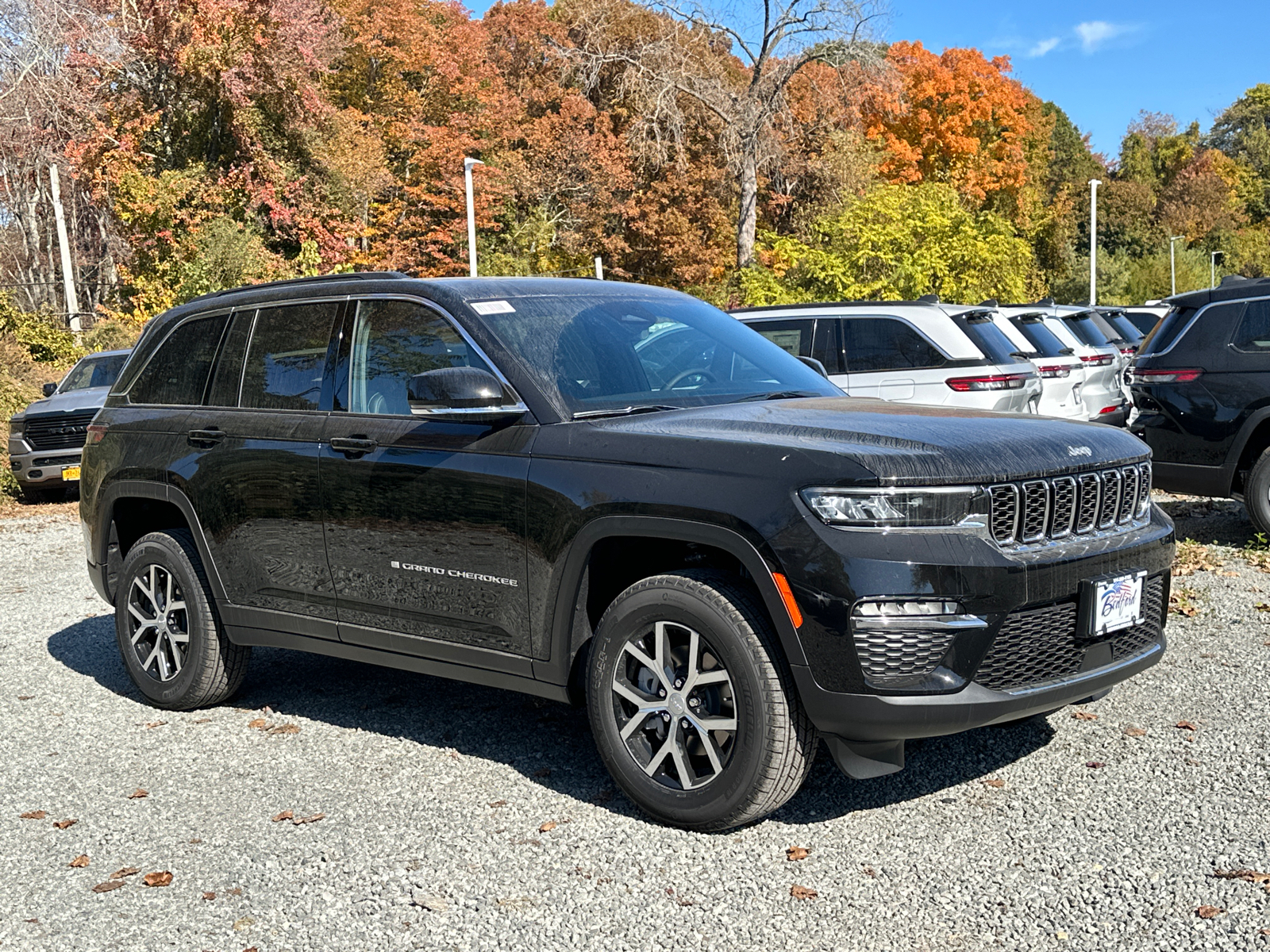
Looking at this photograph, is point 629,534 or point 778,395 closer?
point 629,534

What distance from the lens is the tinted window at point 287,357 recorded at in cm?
550

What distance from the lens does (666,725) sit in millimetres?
4336

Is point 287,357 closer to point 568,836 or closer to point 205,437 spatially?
point 205,437

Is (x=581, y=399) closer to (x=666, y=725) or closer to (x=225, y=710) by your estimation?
(x=666, y=725)

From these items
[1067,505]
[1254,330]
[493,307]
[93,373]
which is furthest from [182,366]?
[93,373]

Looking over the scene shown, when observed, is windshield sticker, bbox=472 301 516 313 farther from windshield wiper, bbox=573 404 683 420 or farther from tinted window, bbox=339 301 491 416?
windshield wiper, bbox=573 404 683 420

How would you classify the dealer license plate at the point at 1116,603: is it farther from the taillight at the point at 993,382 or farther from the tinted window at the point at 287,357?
the taillight at the point at 993,382

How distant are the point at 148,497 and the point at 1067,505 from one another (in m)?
4.19

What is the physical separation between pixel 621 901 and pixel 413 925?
61cm

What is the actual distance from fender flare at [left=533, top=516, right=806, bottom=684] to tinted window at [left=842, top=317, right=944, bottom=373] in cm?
788

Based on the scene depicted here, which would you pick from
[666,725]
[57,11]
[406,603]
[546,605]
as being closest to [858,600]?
[666,725]

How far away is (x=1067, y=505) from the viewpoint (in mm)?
4203

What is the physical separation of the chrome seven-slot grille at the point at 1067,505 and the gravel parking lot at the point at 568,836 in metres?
0.97

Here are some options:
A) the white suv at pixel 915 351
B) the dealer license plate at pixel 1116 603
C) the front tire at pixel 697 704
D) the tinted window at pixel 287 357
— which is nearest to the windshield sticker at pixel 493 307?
the tinted window at pixel 287 357
